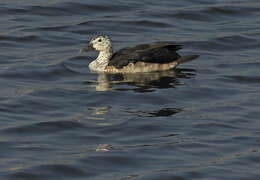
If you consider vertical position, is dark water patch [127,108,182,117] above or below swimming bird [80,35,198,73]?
below

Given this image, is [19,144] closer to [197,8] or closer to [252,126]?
[252,126]

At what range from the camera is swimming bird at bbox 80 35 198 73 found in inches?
846

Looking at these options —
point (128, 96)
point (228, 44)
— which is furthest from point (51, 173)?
point (228, 44)

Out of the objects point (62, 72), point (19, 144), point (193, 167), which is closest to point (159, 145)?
point (193, 167)

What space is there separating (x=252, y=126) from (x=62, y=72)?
18.5ft

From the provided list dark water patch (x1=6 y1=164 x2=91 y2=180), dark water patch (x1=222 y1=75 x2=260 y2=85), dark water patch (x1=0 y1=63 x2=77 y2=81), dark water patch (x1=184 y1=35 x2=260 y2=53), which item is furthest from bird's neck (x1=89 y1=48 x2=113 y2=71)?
dark water patch (x1=6 y1=164 x2=91 y2=180)

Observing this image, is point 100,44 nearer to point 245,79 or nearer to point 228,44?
point 228,44

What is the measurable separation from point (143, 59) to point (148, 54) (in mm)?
160

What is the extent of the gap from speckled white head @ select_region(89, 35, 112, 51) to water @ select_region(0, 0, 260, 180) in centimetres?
47

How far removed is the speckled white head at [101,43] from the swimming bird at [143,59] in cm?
47

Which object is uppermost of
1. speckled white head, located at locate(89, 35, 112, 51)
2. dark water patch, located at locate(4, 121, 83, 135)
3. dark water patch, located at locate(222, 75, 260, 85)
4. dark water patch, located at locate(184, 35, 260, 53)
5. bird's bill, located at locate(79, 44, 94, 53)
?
speckled white head, located at locate(89, 35, 112, 51)

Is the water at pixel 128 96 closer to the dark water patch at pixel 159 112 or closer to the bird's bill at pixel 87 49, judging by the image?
the dark water patch at pixel 159 112

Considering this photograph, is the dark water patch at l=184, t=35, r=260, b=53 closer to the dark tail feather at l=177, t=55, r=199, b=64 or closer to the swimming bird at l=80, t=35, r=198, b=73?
the dark tail feather at l=177, t=55, r=199, b=64

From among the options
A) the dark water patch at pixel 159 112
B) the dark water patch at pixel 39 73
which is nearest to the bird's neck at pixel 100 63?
the dark water patch at pixel 39 73
